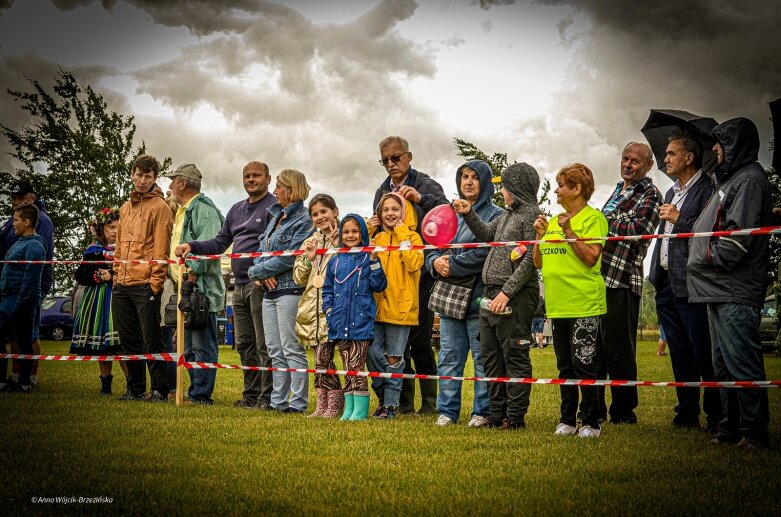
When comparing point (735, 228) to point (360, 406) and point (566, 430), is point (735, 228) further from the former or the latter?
point (360, 406)

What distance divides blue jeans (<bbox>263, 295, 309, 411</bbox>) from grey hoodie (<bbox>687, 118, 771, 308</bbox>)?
3.62 m

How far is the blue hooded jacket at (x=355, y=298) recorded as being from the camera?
7020 mm

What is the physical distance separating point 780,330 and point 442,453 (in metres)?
18.3

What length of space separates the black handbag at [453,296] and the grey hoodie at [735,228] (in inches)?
76.8

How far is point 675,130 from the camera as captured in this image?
676 centimetres

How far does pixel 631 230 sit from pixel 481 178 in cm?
134

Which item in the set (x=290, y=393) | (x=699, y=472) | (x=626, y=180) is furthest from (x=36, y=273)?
(x=699, y=472)

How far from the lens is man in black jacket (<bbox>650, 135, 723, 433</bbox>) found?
617 cm

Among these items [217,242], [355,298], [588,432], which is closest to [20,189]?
[217,242]

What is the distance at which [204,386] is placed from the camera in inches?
331

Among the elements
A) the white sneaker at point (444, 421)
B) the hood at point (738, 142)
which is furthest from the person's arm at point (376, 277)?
the hood at point (738, 142)

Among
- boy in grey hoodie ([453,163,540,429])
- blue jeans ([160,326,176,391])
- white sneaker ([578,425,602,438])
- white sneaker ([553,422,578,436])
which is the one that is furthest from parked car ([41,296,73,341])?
white sneaker ([578,425,602,438])

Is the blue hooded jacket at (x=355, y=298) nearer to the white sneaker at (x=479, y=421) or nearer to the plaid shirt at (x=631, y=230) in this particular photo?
the white sneaker at (x=479, y=421)

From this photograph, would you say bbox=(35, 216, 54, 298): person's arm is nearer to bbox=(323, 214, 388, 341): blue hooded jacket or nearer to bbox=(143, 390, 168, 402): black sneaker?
bbox=(143, 390, 168, 402): black sneaker
